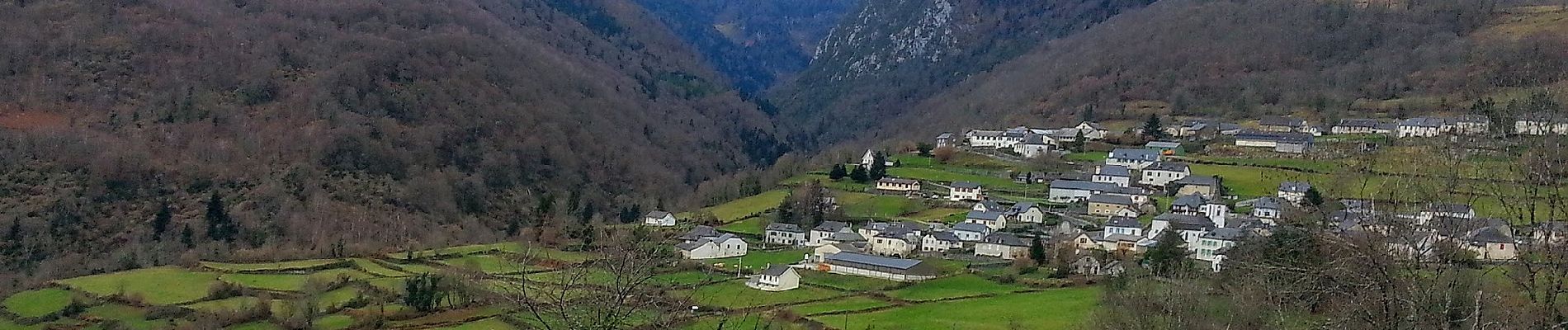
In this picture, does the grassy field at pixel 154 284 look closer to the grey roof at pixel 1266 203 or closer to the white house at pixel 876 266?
the white house at pixel 876 266

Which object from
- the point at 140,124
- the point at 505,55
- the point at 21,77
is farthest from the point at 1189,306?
the point at 505,55

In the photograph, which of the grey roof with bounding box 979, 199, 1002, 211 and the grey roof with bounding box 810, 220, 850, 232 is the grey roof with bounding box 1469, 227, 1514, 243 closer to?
the grey roof with bounding box 979, 199, 1002, 211

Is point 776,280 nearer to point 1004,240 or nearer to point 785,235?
point 1004,240

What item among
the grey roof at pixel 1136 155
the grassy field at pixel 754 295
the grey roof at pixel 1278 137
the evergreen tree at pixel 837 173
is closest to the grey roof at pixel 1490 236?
the grassy field at pixel 754 295

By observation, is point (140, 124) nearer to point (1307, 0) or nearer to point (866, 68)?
point (1307, 0)

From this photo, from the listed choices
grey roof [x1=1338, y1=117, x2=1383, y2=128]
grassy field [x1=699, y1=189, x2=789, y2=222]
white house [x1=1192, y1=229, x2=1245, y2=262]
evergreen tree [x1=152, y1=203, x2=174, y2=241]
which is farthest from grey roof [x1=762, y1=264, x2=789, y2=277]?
grey roof [x1=1338, y1=117, x2=1383, y2=128]
